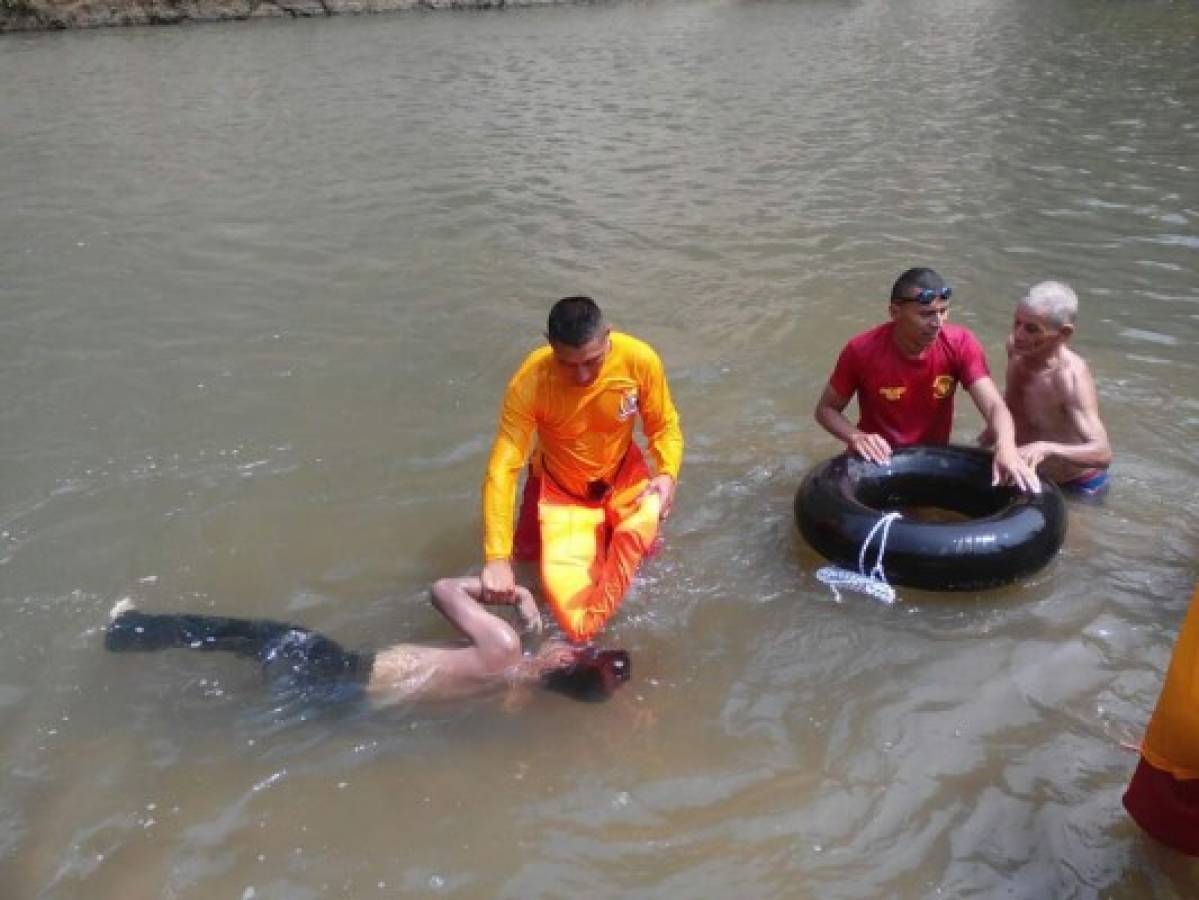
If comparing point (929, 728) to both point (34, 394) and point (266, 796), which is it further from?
point (34, 394)

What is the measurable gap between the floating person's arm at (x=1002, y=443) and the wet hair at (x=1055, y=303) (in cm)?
40

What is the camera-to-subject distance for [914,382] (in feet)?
16.6

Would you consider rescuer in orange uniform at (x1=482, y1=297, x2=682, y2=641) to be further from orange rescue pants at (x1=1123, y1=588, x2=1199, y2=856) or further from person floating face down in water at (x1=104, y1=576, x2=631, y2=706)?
orange rescue pants at (x1=1123, y1=588, x2=1199, y2=856)

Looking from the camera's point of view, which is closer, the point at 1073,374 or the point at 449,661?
the point at 449,661

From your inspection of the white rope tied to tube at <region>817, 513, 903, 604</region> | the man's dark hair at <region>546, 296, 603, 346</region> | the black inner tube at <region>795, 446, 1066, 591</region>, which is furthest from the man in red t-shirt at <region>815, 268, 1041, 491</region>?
the man's dark hair at <region>546, 296, 603, 346</region>

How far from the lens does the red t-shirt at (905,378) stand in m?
5.00

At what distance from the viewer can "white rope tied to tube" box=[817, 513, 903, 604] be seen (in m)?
4.61

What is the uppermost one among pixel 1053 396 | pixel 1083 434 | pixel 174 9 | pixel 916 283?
pixel 174 9

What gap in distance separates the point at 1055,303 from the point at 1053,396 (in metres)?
0.56

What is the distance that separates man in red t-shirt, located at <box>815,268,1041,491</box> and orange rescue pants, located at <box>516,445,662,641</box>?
1.09 meters

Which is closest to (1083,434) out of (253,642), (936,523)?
(936,523)

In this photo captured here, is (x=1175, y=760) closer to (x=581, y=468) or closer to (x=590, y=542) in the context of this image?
(x=590, y=542)

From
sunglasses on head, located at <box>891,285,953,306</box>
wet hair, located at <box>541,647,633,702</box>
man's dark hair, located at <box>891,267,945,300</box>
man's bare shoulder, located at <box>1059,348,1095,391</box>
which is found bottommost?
wet hair, located at <box>541,647,633,702</box>

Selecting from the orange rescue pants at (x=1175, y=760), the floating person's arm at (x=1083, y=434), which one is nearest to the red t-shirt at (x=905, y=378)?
the floating person's arm at (x=1083, y=434)
